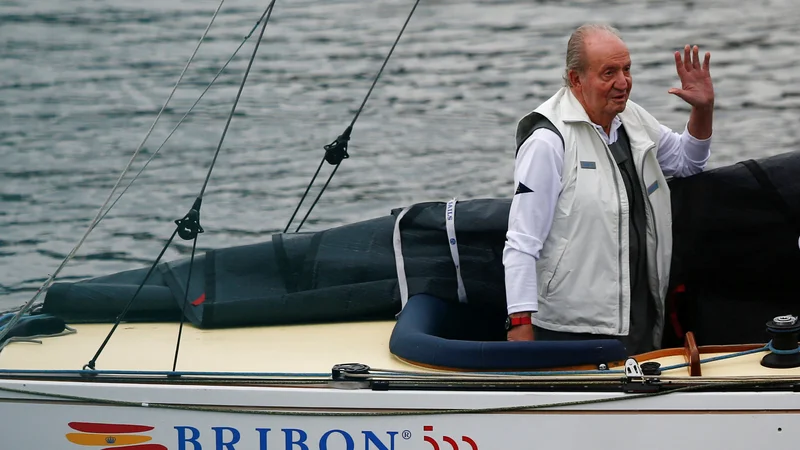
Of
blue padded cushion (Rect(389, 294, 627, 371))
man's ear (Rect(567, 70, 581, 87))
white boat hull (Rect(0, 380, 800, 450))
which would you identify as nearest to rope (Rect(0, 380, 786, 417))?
white boat hull (Rect(0, 380, 800, 450))

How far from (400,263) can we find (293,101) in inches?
259

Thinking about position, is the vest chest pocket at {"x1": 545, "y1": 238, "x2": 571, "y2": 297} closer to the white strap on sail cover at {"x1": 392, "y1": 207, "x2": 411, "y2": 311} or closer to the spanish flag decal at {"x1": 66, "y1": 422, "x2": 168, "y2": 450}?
the white strap on sail cover at {"x1": 392, "y1": 207, "x2": 411, "y2": 311}

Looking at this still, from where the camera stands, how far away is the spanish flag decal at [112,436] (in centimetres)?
313

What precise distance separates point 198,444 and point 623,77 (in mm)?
1491

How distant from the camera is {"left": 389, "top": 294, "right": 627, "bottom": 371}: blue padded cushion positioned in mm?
2945

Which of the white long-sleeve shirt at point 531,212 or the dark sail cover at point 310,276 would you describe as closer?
the white long-sleeve shirt at point 531,212

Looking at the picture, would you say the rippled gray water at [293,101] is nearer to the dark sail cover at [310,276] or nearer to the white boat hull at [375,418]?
the dark sail cover at [310,276]

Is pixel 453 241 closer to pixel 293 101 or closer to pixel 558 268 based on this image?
pixel 558 268

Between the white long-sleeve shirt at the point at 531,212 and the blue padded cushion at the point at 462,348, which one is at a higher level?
the white long-sleeve shirt at the point at 531,212

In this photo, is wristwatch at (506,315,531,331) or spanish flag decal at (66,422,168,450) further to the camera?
spanish flag decal at (66,422,168,450)

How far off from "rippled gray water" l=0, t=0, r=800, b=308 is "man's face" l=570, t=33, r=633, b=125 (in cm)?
486

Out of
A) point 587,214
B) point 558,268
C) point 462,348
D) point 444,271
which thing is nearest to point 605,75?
point 587,214

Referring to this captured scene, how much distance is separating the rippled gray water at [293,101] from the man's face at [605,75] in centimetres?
486

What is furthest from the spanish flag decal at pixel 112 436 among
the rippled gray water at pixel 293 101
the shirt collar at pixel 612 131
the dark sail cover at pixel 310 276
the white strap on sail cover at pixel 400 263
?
the rippled gray water at pixel 293 101
